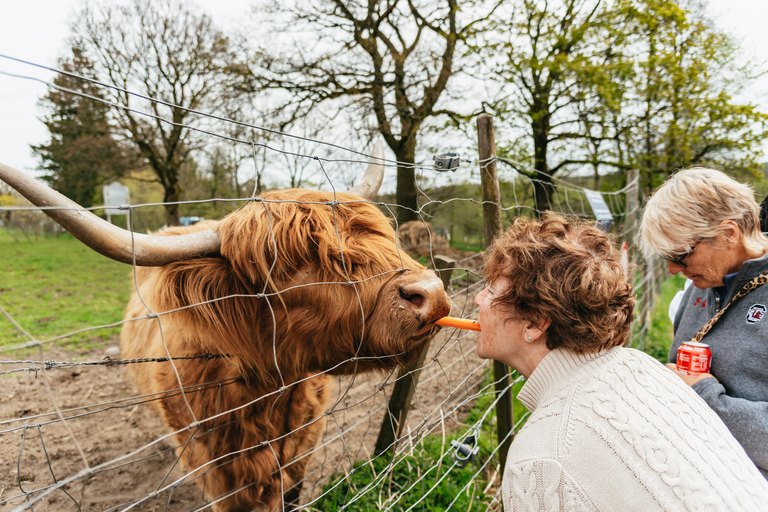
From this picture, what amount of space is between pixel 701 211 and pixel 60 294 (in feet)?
38.7

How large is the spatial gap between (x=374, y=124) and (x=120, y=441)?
36.5 ft

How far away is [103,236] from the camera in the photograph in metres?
1.22

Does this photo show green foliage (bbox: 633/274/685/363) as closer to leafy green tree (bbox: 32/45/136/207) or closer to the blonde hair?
the blonde hair

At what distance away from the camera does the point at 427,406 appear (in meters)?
4.28

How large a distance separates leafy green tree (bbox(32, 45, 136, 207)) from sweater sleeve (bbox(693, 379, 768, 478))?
17.4 m

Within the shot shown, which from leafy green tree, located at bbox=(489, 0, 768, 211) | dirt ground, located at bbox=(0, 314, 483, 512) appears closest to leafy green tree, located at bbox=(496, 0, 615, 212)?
leafy green tree, located at bbox=(489, 0, 768, 211)

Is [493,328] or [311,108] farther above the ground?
[311,108]

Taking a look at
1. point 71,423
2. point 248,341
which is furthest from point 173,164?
point 248,341

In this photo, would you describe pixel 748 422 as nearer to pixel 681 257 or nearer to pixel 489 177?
pixel 681 257

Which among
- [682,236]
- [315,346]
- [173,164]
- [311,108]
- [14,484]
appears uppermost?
[311,108]

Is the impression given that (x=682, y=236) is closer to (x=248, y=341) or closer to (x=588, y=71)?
(x=248, y=341)

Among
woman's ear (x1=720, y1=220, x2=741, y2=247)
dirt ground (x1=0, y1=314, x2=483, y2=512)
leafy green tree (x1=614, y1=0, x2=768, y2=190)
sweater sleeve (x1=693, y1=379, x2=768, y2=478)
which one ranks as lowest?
dirt ground (x1=0, y1=314, x2=483, y2=512)

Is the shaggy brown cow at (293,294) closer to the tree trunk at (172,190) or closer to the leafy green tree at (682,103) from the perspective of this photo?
the leafy green tree at (682,103)

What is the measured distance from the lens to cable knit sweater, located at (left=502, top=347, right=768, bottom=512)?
0.95 metres
